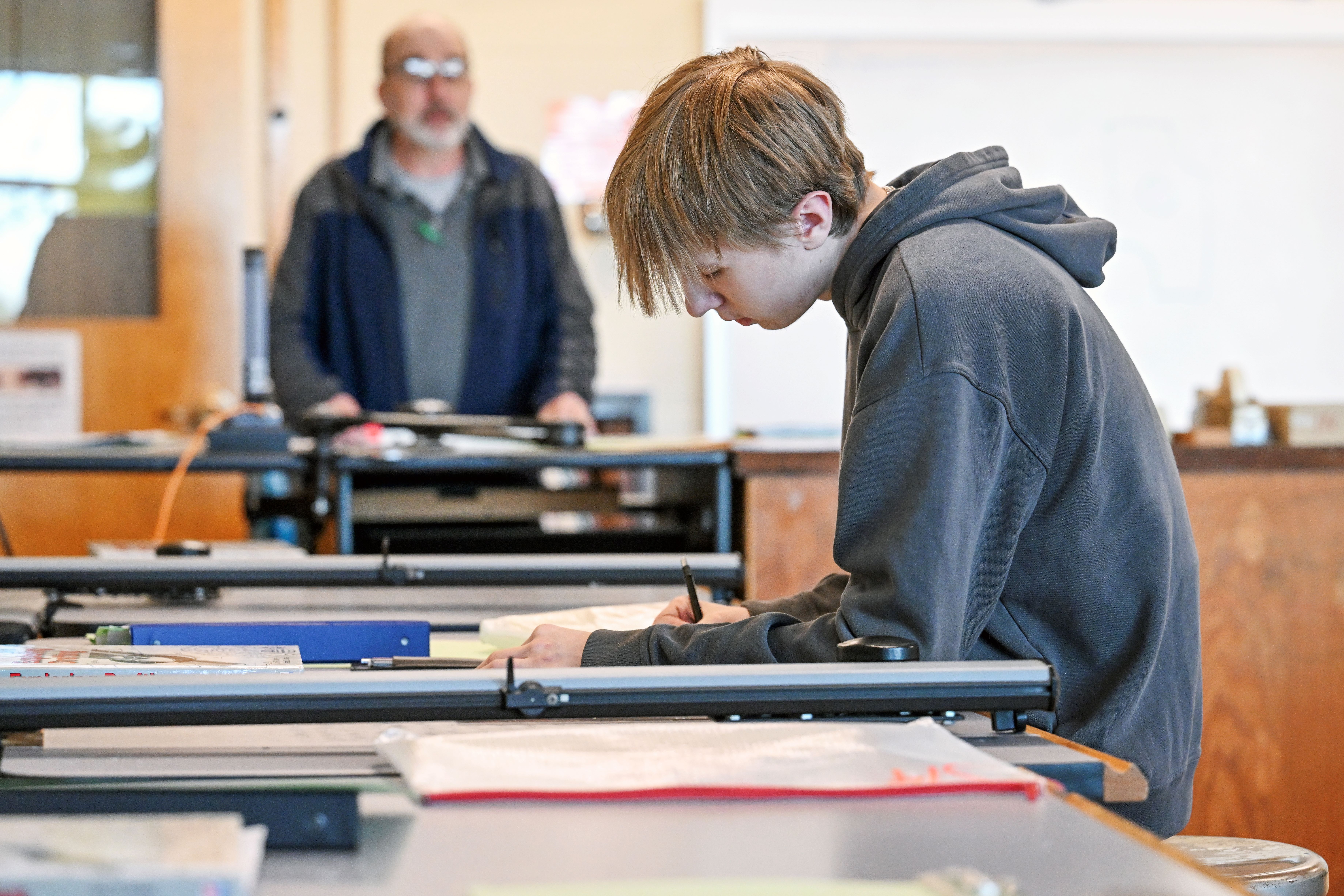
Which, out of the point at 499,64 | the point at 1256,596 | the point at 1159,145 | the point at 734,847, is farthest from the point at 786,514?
the point at 1159,145

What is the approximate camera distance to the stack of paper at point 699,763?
0.66 m

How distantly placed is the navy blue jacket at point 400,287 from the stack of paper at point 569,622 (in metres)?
1.76

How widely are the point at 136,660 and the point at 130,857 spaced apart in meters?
0.40

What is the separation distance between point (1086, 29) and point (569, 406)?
2727 millimetres

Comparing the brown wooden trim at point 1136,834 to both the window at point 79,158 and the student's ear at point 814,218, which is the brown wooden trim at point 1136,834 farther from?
the window at point 79,158

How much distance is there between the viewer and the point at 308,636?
106 cm

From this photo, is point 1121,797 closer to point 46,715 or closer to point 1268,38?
point 46,715

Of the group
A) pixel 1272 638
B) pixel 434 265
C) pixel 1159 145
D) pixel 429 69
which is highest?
pixel 1159 145

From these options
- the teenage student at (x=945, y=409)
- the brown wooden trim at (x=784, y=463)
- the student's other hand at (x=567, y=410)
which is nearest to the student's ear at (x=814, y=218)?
the teenage student at (x=945, y=409)

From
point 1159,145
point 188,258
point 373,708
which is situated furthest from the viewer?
point 1159,145

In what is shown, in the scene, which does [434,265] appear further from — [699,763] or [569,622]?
[699,763]

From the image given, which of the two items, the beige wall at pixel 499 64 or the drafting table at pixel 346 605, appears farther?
the beige wall at pixel 499 64

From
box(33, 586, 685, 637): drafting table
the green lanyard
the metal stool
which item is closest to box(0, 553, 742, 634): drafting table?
box(33, 586, 685, 637): drafting table

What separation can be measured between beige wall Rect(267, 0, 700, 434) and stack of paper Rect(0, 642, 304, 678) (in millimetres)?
3520
